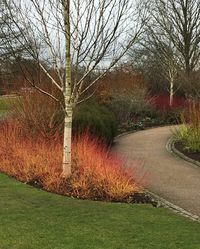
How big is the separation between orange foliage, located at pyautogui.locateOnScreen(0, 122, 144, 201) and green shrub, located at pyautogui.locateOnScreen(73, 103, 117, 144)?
2.86 m

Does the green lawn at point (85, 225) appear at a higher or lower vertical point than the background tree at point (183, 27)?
lower

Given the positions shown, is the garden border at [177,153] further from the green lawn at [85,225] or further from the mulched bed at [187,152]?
the green lawn at [85,225]

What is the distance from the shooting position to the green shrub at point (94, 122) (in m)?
16.2

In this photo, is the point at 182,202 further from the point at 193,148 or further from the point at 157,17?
the point at 157,17

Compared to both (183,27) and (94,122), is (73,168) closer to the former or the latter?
(94,122)

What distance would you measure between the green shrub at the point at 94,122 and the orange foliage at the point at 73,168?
2859 mm

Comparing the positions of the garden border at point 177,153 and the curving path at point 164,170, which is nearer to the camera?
the curving path at point 164,170

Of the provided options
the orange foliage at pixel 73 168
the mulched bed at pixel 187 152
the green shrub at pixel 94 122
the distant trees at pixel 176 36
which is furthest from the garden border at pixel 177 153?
the distant trees at pixel 176 36

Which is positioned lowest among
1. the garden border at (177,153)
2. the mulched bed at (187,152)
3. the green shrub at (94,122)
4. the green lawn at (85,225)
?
the garden border at (177,153)

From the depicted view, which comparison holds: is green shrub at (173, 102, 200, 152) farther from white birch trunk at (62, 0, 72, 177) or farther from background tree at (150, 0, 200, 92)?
background tree at (150, 0, 200, 92)

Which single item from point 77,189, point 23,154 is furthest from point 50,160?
point 77,189

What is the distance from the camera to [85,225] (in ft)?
22.2

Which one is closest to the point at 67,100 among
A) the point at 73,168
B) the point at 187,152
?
the point at 73,168

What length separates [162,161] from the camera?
14.5m
